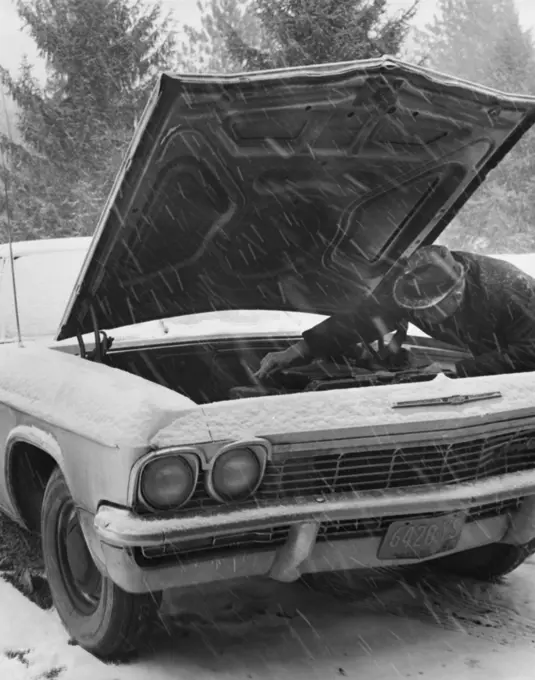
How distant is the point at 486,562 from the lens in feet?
11.7

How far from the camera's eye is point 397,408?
260 cm

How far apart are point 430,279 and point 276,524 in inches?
53.1

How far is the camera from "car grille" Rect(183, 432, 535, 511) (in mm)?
2512

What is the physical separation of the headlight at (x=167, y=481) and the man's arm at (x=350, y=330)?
5.49ft

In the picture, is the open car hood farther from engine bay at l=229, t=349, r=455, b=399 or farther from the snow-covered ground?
the snow-covered ground

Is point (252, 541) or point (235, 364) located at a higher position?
point (252, 541)

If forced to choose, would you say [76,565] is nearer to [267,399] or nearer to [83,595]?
[83,595]

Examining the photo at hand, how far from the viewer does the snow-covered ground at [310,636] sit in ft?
8.99

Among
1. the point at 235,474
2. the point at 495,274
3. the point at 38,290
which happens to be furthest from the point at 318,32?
the point at 235,474

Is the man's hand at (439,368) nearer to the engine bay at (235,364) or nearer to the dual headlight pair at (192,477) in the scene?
the engine bay at (235,364)

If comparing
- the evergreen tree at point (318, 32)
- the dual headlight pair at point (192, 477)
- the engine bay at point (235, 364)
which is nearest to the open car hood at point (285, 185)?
the engine bay at point (235, 364)

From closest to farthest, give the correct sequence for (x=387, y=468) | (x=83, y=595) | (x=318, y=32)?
(x=387, y=468), (x=83, y=595), (x=318, y=32)

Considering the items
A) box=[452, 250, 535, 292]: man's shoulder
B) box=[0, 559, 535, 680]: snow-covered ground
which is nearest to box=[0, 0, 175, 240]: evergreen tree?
box=[452, 250, 535, 292]: man's shoulder

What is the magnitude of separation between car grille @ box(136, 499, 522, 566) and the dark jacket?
94cm
